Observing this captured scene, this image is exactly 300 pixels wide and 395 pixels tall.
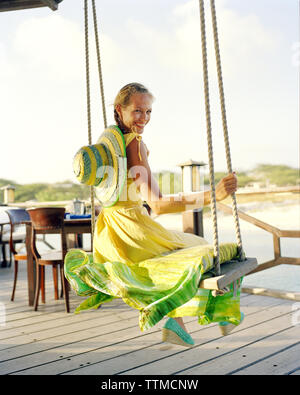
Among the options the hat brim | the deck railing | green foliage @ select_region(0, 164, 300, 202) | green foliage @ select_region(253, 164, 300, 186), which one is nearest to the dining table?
the deck railing

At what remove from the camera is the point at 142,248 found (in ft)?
5.28

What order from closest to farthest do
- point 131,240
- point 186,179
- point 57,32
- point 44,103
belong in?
point 131,240 < point 186,179 < point 44,103 < point 57,32

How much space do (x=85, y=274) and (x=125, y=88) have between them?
76 cm

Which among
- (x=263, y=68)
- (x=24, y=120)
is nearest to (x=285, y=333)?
(x=24, y=120)

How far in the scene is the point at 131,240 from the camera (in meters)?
1.63

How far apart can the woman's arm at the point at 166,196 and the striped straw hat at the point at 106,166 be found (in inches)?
2.0

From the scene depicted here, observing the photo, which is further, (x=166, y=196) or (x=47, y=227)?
(x=47, y=227)

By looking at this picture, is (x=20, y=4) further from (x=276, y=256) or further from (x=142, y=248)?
(x=276, y=256)

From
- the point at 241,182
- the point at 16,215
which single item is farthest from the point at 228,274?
the point at 241,182

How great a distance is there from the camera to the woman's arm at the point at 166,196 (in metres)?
1.57

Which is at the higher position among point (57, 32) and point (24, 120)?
point (57, 32)

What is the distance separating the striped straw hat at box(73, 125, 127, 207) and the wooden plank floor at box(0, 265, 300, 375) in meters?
0.90

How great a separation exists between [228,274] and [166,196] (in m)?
0.38
